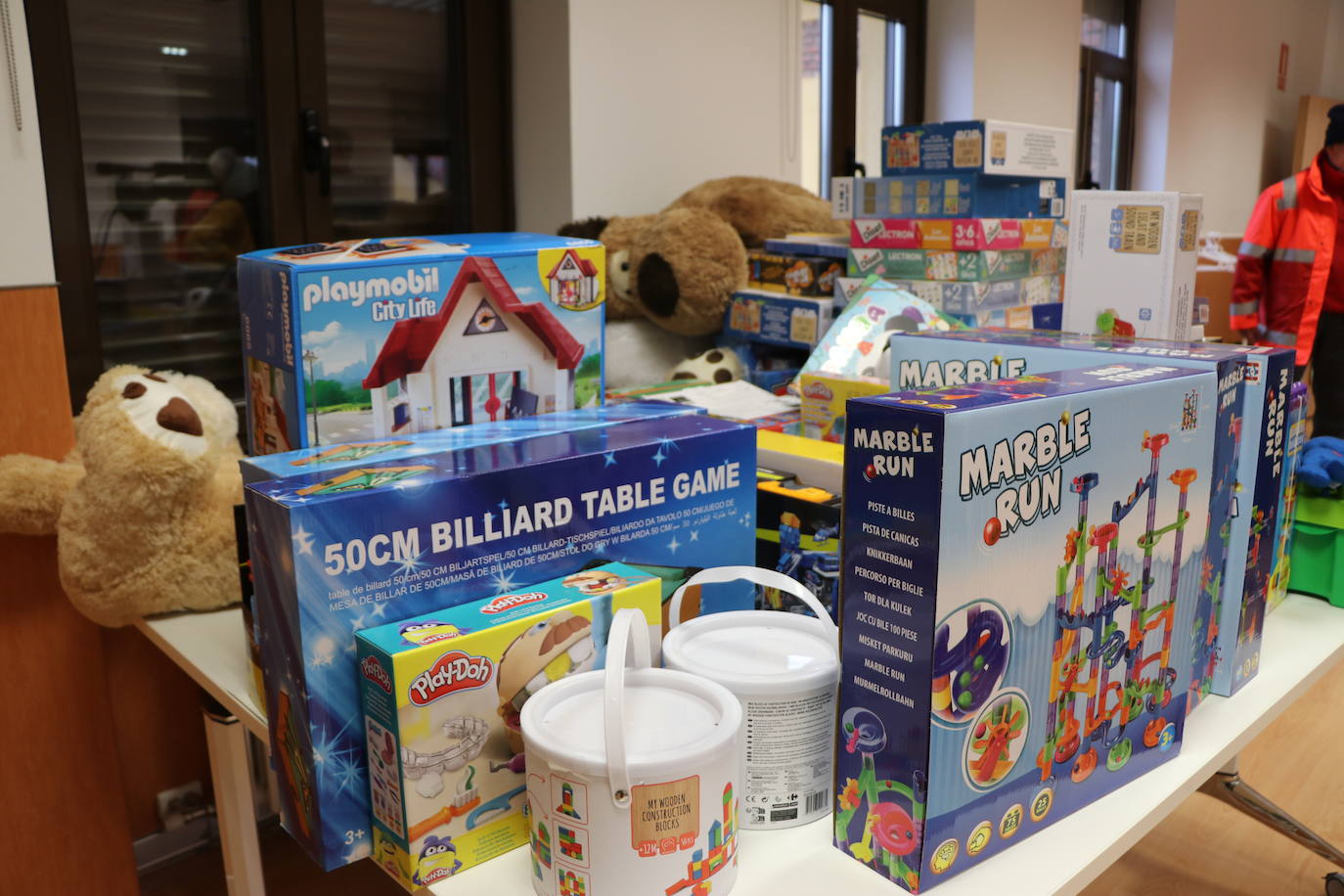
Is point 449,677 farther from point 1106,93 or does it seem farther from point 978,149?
point 1106,93

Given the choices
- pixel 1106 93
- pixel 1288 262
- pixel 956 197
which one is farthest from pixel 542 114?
pixel 1106 93

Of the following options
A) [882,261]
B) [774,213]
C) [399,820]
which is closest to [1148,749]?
Result: [399,820]

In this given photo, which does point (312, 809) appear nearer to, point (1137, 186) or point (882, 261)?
point (882, 261)

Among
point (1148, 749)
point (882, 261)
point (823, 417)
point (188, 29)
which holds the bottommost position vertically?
point (1148, 749)

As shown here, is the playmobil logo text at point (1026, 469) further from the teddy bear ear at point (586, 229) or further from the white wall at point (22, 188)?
the teddy bear ear at point (586, 229)

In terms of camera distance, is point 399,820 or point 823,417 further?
point 823,417

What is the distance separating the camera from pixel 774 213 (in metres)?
2.26

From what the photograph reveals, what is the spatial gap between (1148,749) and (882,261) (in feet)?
3.85

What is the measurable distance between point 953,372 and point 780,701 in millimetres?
387

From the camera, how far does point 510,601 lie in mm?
724

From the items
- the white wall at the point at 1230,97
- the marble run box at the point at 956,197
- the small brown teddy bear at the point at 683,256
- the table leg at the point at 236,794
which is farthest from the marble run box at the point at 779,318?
the white wall at the point at 1230,97

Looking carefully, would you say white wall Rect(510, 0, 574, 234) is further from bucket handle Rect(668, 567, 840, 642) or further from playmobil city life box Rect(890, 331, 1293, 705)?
bucket handle Rect(668, 567, 840, 642)

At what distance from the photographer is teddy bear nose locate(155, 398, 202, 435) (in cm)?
116

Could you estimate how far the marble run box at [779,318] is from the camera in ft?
6.20
